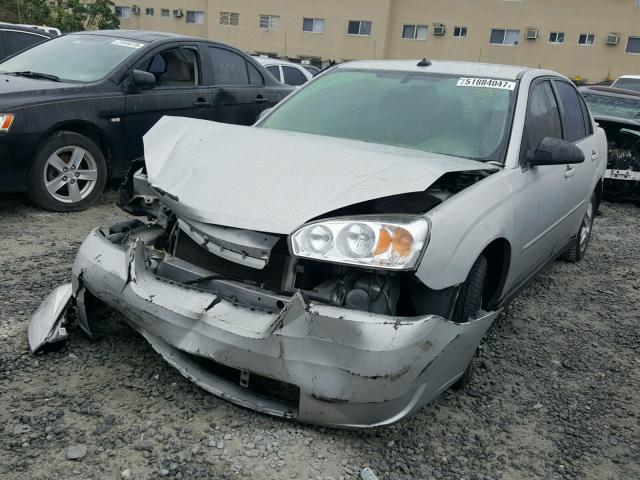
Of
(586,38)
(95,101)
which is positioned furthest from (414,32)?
(95,101)

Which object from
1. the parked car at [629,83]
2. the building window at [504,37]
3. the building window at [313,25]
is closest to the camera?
the parked car at [629,83]

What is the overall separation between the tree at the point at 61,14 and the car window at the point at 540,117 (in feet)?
84.5

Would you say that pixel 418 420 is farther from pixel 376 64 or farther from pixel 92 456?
pixel 376 64

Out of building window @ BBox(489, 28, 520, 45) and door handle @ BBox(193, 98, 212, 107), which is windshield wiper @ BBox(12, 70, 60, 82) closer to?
door handle @ BBox(193, 98, 212, 107)

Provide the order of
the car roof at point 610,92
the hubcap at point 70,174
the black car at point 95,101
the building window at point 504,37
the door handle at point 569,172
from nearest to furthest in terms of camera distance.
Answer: the door handle at point 569,172
the black car at point 95,101
the hubcap at point 70,174
the car roof at point 610,92
the building window at point 504,37

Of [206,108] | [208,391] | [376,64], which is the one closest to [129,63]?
[206,108]

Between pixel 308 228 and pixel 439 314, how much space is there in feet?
2.19

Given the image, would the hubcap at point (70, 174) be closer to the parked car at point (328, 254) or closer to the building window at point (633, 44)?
the parked car at point (328, 254)

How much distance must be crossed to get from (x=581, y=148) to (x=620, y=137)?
14.5 ft

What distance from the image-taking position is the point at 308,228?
7.52ft

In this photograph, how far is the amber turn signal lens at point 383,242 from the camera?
2.25m

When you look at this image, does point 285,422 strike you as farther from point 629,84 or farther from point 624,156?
point 629,84

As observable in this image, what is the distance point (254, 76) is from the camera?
269 inches

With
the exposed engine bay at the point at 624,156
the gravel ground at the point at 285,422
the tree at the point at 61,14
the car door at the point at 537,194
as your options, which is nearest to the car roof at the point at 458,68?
the car door at the point at 537,194
